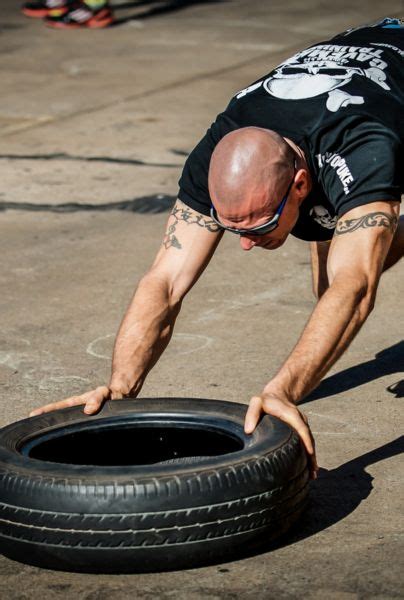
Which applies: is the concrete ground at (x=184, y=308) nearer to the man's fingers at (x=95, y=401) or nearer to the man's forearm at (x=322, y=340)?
the man's forearm at (x=322, y=340)

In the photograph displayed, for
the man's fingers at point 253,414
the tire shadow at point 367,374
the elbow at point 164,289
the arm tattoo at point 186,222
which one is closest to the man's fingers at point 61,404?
the elbow at point 164,289

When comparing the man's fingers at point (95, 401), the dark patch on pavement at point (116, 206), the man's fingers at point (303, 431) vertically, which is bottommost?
the dark patch on pavement at point (116, 206)

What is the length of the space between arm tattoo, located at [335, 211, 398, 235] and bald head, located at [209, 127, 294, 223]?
0.78 ft

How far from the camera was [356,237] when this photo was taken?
3.86m

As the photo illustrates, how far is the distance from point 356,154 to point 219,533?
131 centimetres

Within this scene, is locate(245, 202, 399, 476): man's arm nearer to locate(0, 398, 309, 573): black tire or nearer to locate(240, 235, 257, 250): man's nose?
locate(0, 398, 309, 573): black tire

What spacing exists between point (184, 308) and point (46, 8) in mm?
9449

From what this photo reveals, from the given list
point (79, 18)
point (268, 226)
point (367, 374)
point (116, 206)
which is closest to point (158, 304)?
point (268, 226)

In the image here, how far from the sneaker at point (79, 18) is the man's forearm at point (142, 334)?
34.7 feet

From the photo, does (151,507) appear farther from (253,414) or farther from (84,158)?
(84,158)

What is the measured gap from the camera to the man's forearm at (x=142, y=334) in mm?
4082

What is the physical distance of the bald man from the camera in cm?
374

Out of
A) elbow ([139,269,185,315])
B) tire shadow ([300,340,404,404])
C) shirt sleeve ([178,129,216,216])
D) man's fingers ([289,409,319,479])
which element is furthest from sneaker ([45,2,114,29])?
man's fingers ([289,409,319,479])

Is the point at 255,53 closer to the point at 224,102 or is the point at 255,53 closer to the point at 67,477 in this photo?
the point at 224,102
